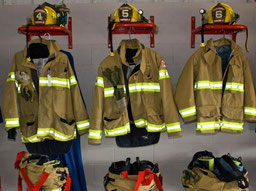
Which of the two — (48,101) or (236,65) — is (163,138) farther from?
(48,101)

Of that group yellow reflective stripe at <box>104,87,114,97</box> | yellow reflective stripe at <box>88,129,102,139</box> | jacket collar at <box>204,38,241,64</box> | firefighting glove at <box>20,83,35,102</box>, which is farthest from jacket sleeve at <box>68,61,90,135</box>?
jacket collar at <box>204,38,241,64</box>

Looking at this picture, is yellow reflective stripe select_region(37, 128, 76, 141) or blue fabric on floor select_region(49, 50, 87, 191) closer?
yellow reflective stripe select_region(37, 128, 76, 141)

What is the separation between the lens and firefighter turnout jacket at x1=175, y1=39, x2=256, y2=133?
260cm

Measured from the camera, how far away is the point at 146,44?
3.13 meters

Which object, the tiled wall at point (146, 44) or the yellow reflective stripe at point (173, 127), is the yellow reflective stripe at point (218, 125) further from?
the tiled wall at point (146, 44)

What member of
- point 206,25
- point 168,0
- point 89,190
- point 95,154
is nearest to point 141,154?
point 95,154

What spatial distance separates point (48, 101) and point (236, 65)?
176 centimetres

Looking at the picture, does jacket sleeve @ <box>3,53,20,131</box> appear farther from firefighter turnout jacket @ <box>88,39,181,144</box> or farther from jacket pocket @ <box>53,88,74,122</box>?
firefighter turnout jacket @ <box>88,39,181,144</box>

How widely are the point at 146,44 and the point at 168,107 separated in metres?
0.88

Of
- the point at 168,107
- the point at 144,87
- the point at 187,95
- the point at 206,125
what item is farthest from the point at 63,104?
the point at 206,125

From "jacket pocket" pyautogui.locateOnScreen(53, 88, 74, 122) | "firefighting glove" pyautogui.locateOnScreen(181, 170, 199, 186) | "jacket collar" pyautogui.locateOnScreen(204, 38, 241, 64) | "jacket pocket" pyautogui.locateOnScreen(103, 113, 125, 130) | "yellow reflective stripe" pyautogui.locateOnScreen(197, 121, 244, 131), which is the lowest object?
"firefighting glove" pyautogui.locateOnScreen(181, 170, 199, 186)

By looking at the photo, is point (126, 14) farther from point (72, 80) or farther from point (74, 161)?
point (74, 161)

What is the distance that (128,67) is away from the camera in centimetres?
273

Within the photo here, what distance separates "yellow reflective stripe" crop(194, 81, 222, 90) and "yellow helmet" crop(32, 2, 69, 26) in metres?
1.43
